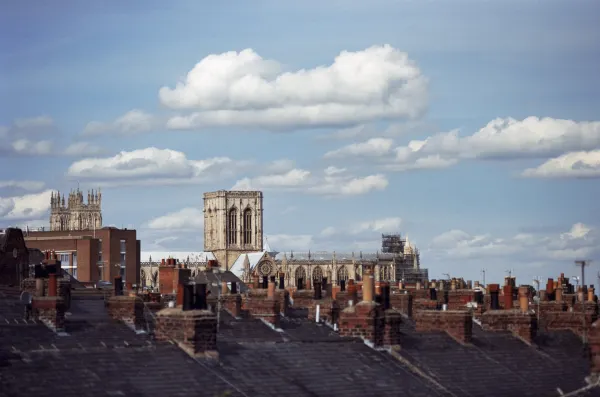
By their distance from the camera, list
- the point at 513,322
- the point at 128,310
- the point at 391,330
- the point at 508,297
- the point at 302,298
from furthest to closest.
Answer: the point at 302,298
the point at 508,297
the point at 128,310
the point at 513,322
the point at 391,330

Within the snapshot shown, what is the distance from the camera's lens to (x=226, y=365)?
118 feet

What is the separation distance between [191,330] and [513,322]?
1696 cm

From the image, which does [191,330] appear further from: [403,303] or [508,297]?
[403,303]

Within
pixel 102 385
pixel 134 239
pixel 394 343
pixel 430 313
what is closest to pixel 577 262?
pixel 430 313

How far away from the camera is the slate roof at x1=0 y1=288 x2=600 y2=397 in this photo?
32.2 m

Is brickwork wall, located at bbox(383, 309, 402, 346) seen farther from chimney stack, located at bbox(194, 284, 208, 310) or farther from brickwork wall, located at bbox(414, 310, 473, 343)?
chimney stack, located at bbox(194, 284, 208, 310)

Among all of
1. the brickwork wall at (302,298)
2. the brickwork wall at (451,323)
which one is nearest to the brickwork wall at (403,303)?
the brickwork wall at (302,298)

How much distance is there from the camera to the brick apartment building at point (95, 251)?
174m

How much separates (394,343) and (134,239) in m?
157

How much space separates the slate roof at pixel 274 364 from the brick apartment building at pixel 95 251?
11696 cm

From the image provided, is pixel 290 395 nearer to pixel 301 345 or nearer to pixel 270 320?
pixel 301 345

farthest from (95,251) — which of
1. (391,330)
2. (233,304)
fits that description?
(391,330)

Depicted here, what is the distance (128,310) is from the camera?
5084 cm

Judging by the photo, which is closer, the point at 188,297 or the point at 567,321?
the point at 188,297
